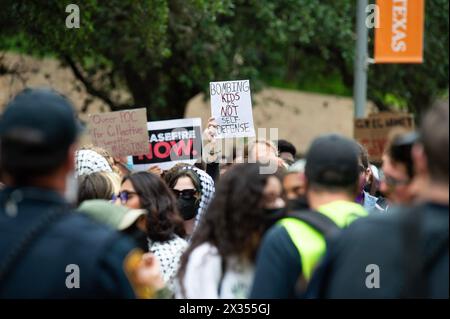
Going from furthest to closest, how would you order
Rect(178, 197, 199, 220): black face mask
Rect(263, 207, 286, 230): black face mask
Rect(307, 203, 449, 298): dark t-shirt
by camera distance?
Rect(178, 197, 199, 220): black face mask, Rect(263, 207, 286, 230): black face mask, Rect(307, 203, 449, 298): dark t-shirt

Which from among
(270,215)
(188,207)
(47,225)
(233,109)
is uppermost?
(233,109)

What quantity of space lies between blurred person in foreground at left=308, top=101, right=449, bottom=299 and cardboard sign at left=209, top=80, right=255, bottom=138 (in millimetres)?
5635

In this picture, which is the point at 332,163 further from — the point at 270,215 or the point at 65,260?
the point at 65,260

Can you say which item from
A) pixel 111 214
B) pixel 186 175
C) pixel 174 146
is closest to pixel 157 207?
pixel 111 214

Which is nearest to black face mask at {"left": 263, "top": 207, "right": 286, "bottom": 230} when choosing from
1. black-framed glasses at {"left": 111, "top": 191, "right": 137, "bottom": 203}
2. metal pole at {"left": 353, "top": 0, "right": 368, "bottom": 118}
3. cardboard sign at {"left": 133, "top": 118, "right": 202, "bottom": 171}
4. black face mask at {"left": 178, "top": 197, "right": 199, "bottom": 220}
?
black-framed glasses at {"left": 111, "top": 191, "right": 137, "bottom": 203}

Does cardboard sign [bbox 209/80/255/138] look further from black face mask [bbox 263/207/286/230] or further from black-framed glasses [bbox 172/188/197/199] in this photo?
black face mask [bbox 263/207/286/230]

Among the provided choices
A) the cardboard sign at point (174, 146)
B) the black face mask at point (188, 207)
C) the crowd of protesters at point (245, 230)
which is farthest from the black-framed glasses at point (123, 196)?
the cardboard sign at point (174, 146)

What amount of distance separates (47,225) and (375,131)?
9.07m

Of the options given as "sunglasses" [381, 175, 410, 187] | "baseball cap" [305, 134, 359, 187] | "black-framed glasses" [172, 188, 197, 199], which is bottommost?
"black-framed glasses" [172, 188, 197, 199]

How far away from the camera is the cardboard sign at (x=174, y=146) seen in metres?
9.28

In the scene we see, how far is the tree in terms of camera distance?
14.0 metres

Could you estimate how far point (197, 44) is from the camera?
57.2ft

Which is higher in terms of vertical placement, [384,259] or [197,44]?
[197,44]
